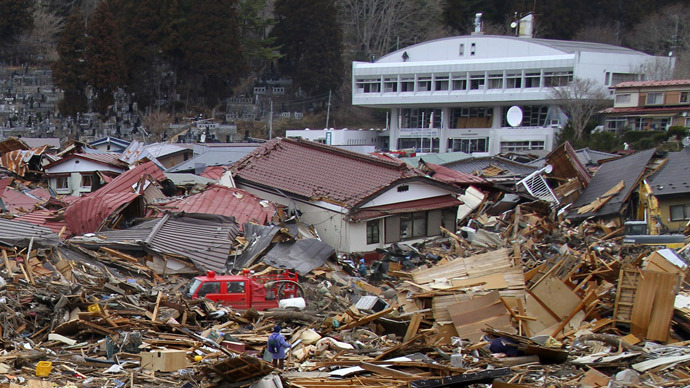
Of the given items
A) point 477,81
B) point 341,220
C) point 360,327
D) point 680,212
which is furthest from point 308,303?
point 477,81

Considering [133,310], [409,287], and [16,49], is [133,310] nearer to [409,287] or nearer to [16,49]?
[409,287]

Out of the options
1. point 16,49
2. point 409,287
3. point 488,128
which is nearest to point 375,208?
point 409,287

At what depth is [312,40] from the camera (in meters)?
57.3

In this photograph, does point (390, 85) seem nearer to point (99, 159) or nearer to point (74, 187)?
point (99, 159)

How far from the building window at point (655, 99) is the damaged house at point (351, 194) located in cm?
2489

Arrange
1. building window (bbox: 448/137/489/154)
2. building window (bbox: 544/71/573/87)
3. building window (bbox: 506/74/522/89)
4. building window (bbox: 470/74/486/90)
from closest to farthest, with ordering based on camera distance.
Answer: building window (bbox: 544/71/573/87) → building window (bbox: 506/74/522/89) → building window (bbox: 448/137/489/154) → building window (bbox: 470/74/486/90)

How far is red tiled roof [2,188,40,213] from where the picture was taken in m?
24.5

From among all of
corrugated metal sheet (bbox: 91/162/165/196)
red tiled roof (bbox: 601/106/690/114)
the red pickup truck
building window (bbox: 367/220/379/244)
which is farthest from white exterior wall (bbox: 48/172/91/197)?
red tiled roof (bbox: 601/106/690/114)

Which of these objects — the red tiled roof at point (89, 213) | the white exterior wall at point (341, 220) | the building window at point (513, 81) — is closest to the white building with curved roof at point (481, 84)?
the building window at point (513, 81)

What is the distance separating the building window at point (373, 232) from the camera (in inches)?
888

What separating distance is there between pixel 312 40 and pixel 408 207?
1434 inches

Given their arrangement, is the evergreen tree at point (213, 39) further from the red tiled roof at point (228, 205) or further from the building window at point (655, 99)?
the red tiled roof at point (228, 205)

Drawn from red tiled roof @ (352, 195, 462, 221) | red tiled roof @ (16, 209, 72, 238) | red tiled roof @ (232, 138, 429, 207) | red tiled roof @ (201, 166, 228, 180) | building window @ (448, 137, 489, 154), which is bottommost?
building window @ (448, 137, 489, 154)

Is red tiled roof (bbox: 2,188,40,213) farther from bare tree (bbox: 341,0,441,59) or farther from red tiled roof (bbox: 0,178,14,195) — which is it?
bare tree (bbox: 341,0,441,59)
